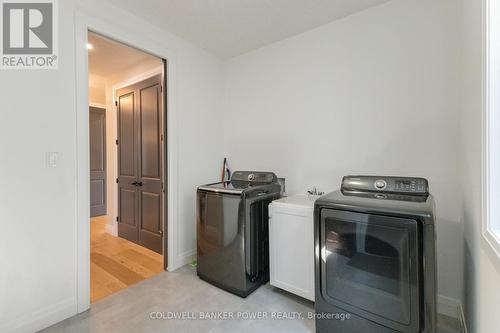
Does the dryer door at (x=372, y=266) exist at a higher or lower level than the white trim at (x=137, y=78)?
lower

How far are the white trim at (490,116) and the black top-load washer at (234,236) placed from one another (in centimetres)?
155

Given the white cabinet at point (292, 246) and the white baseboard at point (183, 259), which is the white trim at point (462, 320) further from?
the white baseboard at point (183, 259)

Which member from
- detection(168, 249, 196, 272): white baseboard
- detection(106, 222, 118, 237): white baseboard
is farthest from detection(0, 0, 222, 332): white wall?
detection(106, 222, 118, 237): white baseboard

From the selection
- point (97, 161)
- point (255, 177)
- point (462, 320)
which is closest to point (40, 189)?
point (255, 177)

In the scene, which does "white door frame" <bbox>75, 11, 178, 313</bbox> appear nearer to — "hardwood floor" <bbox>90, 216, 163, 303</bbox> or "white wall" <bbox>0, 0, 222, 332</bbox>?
"white wall" <bbox>0, 0, 222, 332</bbox>

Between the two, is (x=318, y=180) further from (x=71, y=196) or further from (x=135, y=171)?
(x=135, y=171)

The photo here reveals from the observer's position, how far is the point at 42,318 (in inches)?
67.7

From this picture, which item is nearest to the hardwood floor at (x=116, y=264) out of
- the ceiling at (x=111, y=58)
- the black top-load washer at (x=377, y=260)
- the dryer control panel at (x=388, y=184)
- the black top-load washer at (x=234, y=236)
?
the black top-load washer at (x=234, y=236)

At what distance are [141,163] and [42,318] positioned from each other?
1979 mm

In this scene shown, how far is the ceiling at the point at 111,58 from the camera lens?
282cm

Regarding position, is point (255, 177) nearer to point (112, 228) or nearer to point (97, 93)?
point (112, 228)

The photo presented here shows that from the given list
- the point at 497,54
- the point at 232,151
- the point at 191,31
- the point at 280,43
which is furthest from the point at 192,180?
the point at 497,54

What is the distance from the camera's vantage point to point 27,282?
1.67 meters

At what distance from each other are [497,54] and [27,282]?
117 inches
